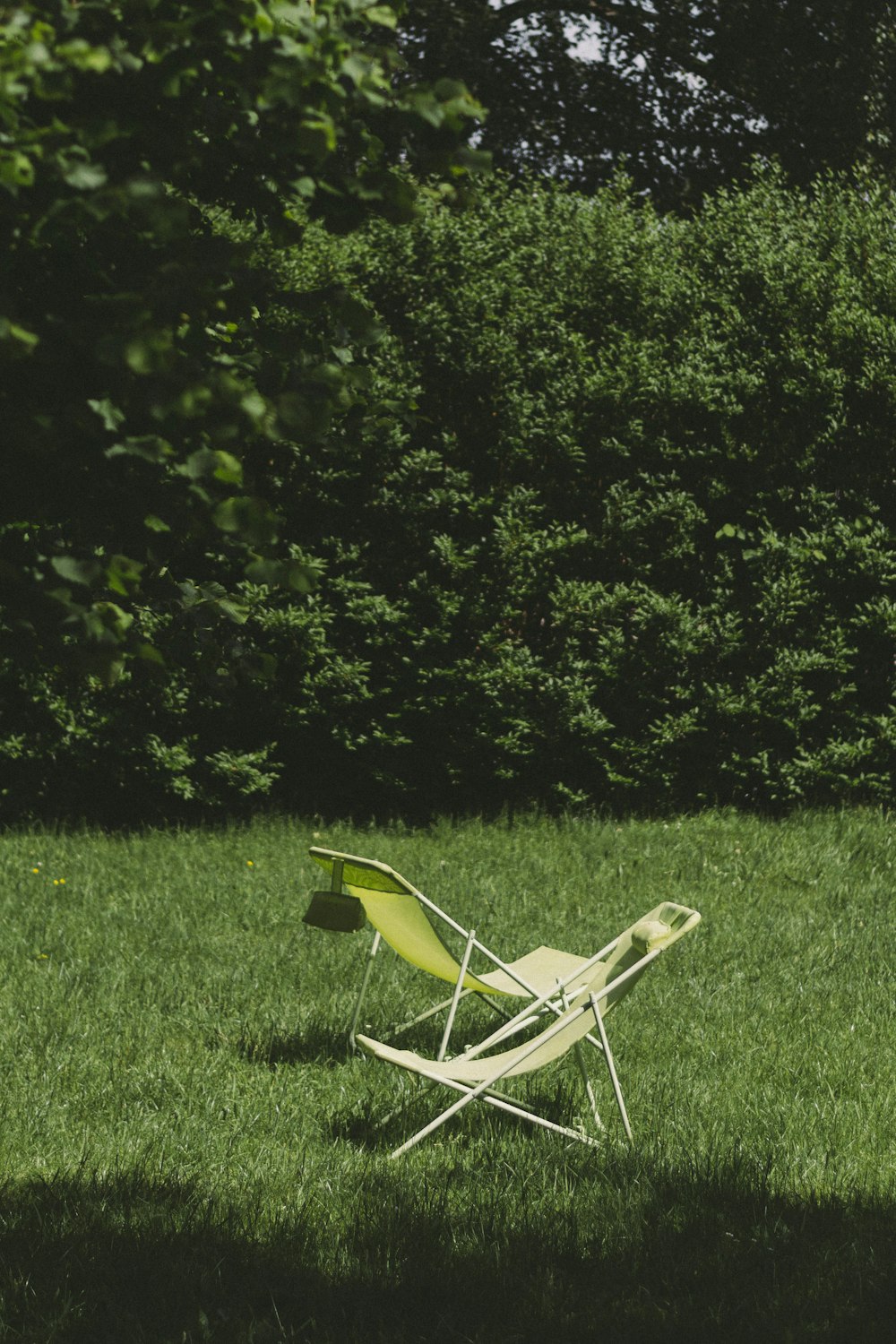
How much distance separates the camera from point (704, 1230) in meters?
3.46

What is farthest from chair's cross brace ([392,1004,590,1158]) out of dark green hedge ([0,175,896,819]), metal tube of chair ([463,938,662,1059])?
dark green hedge ([0,175,896,819])

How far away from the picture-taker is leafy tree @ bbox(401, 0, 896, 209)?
1380 cm

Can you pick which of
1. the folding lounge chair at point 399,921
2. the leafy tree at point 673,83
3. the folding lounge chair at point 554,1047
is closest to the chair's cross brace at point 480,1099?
the folding lounge chair at point 554,1047

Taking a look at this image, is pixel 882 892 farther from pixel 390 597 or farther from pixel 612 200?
pixel 612 200

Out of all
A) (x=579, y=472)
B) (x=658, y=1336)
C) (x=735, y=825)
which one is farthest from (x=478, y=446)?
(x=658, y=1336)

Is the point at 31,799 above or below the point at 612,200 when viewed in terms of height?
below

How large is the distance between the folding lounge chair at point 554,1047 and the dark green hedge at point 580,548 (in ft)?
14.6

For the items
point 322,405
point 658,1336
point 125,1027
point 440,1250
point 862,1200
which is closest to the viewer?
point 322,405

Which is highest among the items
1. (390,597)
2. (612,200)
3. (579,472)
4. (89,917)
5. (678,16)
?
(678,16)

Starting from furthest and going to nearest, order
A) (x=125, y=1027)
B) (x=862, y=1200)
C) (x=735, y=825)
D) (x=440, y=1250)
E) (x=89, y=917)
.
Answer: (x=735, y=825)
(x=89, y=917)
(x=125, y=1027)
(x=862, y=1200)
(x=440, y=1250)

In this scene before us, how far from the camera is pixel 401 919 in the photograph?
4.51m

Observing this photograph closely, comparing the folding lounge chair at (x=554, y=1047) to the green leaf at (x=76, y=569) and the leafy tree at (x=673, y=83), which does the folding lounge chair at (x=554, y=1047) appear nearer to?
the green leaf at (x=76, y=569)

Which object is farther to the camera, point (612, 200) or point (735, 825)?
point (612, 200)

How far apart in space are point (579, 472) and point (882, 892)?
3478 mm
